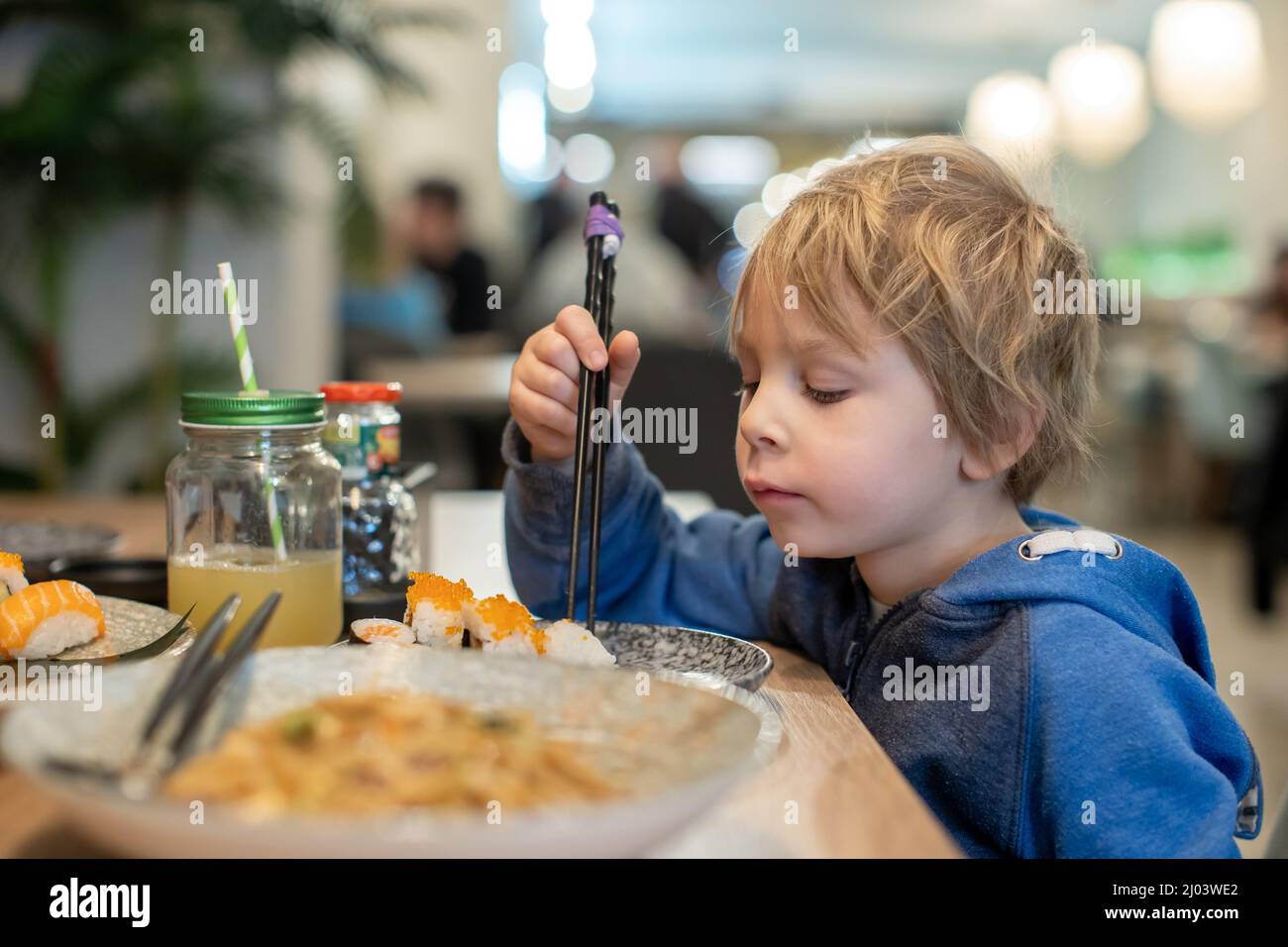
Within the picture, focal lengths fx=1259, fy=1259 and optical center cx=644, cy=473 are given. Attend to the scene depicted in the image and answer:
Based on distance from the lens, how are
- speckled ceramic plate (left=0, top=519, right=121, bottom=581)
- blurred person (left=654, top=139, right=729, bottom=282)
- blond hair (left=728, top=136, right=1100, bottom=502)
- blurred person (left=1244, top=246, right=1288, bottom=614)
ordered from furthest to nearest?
blurred person (left=654, top=139, right=729, bottom=282), blurred person (left=1244, top=246, right=1288, bottom=614), speckled ceramic plate (left=0, top=519, right=121, bottom=581), blond hair (left=728, top=136, right=1100, bottom=502)

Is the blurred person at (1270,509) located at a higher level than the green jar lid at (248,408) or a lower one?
lower

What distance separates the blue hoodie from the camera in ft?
2.60

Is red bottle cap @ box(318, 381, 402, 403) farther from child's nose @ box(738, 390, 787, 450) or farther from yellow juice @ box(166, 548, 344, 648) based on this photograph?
child's nose @ box(738, 390, 787, 450)

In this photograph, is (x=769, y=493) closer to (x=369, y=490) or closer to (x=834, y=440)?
(x=834, y=440)

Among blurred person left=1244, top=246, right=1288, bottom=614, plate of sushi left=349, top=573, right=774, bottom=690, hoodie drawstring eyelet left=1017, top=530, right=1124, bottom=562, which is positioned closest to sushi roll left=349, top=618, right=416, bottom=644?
plate of sushi left=349, top=573, right=774, bottom=690

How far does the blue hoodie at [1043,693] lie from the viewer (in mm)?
793

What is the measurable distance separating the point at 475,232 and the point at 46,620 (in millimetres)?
8256

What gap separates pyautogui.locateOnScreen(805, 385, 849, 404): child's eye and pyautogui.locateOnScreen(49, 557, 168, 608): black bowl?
57 centimetres

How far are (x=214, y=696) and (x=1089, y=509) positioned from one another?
651cm

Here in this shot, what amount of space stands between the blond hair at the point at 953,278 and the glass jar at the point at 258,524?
15.3 inches

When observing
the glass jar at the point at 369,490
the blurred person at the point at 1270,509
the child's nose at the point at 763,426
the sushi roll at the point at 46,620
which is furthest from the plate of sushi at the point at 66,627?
the blurred person at the point at 1270,509

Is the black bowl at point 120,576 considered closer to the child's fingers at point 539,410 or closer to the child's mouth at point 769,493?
the child's fingers at point 539,410
